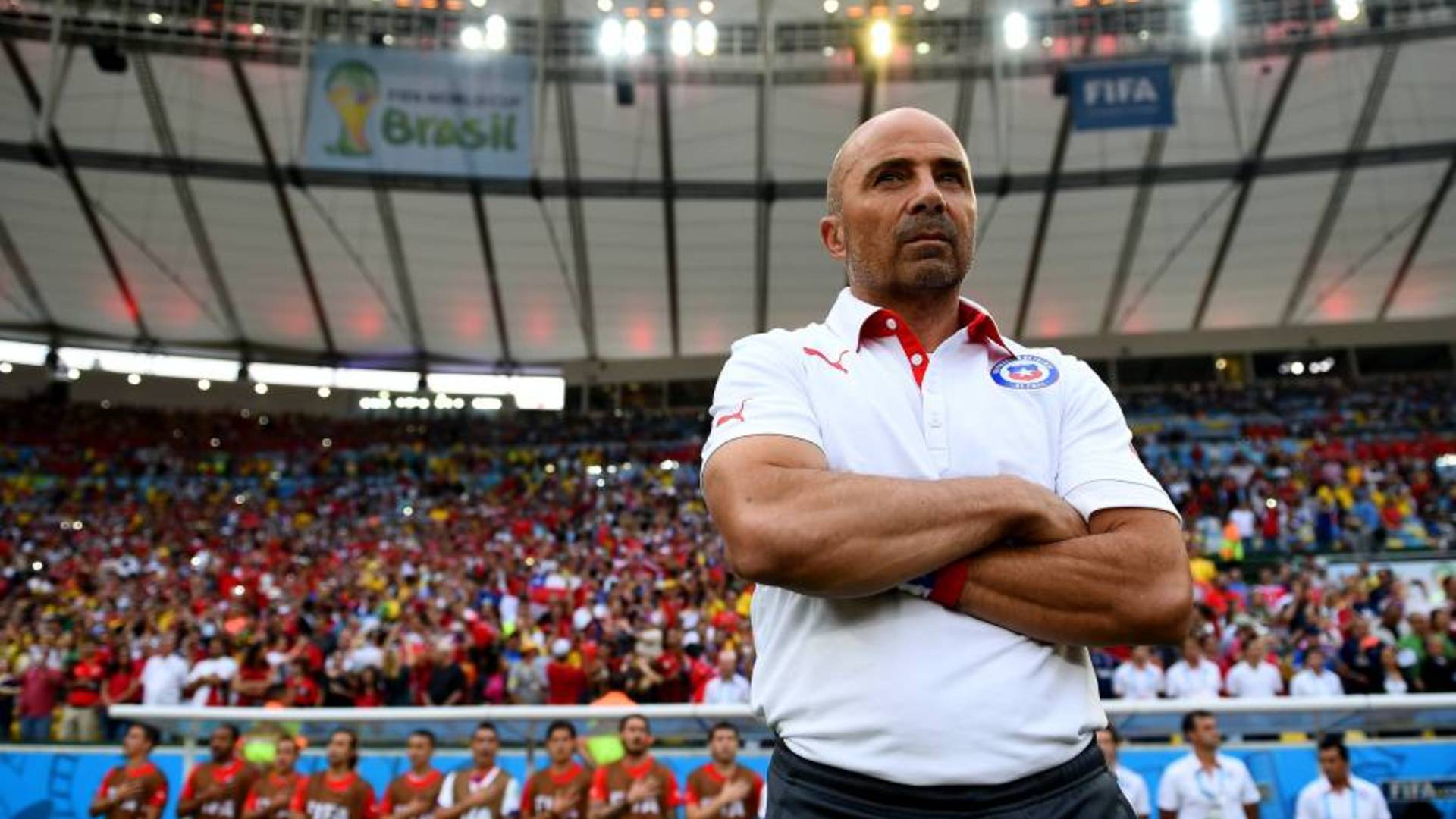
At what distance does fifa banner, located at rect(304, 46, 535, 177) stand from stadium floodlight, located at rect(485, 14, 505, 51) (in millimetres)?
2864

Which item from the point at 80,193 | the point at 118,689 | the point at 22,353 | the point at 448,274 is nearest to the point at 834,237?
the point at 118,689

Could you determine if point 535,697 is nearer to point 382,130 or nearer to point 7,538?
point 382,130

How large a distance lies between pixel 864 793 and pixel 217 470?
28273 mm

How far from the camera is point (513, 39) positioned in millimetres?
21984

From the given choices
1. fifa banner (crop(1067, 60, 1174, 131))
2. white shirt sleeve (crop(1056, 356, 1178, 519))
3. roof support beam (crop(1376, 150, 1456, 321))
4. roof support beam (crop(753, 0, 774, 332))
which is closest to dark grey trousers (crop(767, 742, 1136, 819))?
white shirt sleeve (crop(1056, 356, 1178, 519))

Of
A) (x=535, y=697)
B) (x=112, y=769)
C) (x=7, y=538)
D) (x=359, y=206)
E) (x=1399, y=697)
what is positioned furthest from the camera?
(x=359, y=206)

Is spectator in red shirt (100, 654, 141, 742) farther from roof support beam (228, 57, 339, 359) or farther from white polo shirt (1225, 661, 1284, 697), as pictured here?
roof support beam (228, 57, 339, 359)

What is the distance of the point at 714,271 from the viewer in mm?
27594

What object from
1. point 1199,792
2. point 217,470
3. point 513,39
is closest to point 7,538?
point 217,470

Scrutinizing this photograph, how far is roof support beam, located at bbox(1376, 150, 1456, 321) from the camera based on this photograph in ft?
81.5

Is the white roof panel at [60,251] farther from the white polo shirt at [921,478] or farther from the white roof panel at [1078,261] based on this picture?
the white polo shirt at [921,478]

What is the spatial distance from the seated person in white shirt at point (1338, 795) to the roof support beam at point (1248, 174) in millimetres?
20425

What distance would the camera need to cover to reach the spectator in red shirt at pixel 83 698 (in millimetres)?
10055

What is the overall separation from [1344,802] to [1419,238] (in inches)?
1002
